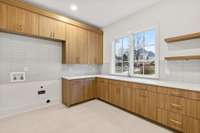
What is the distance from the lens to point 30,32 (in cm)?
283

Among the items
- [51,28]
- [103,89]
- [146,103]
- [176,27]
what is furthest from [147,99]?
[51,28]

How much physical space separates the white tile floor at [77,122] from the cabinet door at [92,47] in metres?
1.83

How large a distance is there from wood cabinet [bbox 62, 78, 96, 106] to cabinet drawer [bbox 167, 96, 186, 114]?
7.77ft

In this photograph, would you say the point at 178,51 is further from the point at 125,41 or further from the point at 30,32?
the point at 30,32

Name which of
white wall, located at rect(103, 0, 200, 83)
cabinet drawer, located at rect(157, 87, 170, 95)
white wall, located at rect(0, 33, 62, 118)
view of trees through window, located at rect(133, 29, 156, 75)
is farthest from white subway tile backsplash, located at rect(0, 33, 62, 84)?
cabinet drawer, located at rect(157, 87, 170, 95)

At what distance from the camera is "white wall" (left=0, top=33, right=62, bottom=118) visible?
2762mm

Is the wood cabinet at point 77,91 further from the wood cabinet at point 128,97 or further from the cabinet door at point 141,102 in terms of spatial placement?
the cabinet door at point 141,102

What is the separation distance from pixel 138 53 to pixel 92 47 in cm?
169

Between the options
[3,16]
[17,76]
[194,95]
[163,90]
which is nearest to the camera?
[194,95]

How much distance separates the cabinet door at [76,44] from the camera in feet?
11.9

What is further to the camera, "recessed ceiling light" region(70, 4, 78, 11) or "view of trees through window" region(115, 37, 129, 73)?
"view of trees through window" region(115, 37, 129, 73)

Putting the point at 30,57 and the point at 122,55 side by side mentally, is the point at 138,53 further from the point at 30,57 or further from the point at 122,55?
the point at 30,57

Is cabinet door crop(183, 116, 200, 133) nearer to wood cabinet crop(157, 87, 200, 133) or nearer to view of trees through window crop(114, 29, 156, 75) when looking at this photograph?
wood cabinet crop(157, 87, 200, 133)

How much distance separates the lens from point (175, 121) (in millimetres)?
2127
